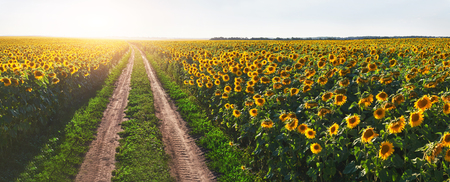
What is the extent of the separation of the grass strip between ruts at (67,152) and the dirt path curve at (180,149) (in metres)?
2.50

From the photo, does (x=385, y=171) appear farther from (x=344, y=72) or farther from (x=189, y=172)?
(x=189, y=172)

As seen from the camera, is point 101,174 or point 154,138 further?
point 154,138

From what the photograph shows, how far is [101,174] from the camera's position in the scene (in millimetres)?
6336

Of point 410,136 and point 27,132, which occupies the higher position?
point 410,136

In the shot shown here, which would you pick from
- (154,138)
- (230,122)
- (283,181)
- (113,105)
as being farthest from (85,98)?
(283,181)

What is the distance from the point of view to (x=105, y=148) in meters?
7.76

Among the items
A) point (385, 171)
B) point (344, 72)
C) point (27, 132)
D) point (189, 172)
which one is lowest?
point (189, 172)

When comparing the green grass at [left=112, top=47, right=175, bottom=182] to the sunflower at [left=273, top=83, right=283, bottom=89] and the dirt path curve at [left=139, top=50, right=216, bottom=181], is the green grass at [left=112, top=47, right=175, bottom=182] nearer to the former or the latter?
the dirt path curve at [left=139, top=50, right=216, bottom=181]

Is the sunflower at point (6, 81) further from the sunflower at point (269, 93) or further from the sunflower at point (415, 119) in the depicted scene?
the sunflower at point (415, 119)

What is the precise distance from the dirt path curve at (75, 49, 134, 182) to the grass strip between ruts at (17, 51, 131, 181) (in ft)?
0.60

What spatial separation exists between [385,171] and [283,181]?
2442 millimetres

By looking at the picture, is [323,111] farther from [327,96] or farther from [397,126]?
[397,126]

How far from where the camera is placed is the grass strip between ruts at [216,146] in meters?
6.41

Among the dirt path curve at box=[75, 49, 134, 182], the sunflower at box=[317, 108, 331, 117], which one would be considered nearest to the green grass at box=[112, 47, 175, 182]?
the dirt path curve at box=[75, 49, 134, 182]
